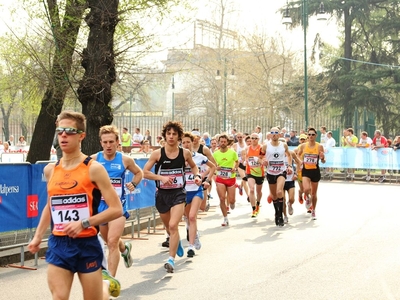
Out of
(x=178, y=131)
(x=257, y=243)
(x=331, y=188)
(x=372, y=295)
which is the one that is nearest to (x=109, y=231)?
(x=178, y=131)

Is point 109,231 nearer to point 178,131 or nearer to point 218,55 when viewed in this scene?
point 178,131

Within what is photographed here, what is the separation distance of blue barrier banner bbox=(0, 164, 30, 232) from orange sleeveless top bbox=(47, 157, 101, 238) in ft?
16.6

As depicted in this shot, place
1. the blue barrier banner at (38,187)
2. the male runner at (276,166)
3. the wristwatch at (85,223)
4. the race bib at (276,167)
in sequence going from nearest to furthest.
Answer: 1. the wristwatch at (85,223)
2. the blue barrier banner at (38,187)
3. the male runner at (276,166)
4. the race bib at (276,167)

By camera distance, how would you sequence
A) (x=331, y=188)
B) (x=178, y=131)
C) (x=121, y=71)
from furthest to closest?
1. (x=331, y=188)
2. (x=121, y=71)
3. (x=178, y=131)

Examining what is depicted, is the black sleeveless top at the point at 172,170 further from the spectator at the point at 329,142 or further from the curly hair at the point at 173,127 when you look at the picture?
the spectator at the point at 329,142

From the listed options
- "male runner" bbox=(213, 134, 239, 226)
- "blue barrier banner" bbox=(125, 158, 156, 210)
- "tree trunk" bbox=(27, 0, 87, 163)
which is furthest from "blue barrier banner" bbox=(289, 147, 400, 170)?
"blue barrier banner" bbox=(125, 158, 156, 210)

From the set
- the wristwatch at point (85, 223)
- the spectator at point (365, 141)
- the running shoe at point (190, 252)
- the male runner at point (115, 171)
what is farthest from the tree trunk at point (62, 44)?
the spectator at point (365, 141)

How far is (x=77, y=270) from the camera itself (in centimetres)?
566

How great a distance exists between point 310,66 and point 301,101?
3694 millimetres

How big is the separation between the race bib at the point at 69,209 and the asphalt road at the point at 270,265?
9.80 feet

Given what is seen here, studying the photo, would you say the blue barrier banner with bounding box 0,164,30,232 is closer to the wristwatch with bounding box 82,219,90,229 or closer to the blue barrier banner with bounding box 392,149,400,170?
the wristwatch with bounding box 82,219,90,229

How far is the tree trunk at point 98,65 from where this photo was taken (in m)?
15.2

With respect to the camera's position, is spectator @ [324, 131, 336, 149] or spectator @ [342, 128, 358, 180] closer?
spectator @ [342, 128, 358, 180]

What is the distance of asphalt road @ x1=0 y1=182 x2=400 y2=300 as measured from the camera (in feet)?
28.6
